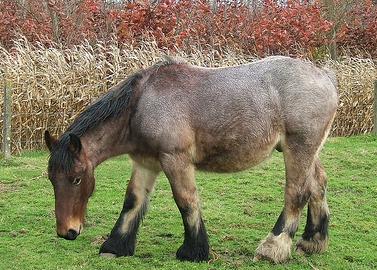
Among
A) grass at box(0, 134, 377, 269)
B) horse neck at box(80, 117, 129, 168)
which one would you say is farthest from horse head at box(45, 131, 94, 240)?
grass at box(0, 134, 377, 269)

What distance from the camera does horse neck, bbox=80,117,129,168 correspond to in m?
5.35

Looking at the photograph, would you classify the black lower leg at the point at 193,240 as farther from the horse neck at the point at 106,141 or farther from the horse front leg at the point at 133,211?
the horse neck at the point at 106,141

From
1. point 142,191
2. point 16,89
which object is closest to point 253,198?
point 142,191

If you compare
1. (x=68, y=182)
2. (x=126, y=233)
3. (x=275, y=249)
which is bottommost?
(x=126, y=233)

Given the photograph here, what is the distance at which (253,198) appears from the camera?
8.03 m

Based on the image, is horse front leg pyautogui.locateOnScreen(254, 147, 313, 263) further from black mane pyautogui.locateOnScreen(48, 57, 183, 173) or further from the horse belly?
black mane pyautogui.locateOnScreen(48, 57, 183, 173)

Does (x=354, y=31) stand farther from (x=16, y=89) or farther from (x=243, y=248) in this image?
(x=243, y=248)

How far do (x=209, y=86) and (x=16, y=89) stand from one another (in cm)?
630

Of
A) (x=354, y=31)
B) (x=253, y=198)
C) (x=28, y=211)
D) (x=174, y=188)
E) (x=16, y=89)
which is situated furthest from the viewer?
(x=354, y=31)

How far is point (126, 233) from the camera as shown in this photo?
18.7 feet

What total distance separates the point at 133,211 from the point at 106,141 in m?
0.84

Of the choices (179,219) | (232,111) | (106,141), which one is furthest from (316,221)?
(106,141)

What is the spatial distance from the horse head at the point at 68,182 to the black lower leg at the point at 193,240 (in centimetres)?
100

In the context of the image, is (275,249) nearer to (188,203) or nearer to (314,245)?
(314,245)
